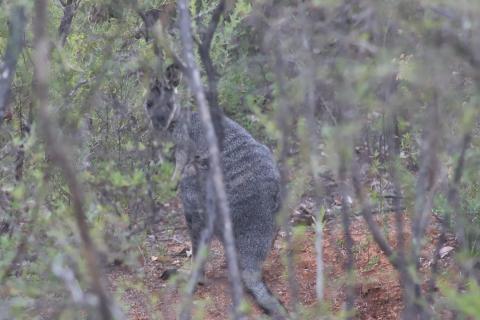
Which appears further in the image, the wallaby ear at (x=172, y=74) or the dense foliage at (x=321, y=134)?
the wallaby ear at (x=172, y=74)

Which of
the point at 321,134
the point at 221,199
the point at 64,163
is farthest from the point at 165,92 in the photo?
the point at 64,163

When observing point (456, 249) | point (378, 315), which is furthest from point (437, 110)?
point (456, 249)

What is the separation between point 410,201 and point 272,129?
0.77m

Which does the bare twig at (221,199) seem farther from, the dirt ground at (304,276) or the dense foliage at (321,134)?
the dirt ground at (304,276)

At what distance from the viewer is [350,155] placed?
8.27ft

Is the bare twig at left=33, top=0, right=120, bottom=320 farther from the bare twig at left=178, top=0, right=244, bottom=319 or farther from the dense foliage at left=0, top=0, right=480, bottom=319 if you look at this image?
the bare twig at left=178, top=0, right=244, bottom=319

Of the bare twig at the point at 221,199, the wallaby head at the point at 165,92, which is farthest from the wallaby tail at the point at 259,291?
the bare twig at the point at 221,199

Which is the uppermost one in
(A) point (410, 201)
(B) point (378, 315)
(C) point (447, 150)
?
(C) point (447, 150)

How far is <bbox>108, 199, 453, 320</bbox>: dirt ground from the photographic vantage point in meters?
5.19

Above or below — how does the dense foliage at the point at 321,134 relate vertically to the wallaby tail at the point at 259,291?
above

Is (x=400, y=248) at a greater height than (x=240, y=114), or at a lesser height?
greater

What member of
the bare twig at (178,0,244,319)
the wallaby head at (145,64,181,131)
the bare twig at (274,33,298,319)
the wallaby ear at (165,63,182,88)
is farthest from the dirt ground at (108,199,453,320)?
the bare twig at (178,0,244,319)

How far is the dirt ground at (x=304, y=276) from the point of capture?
5.19 meters

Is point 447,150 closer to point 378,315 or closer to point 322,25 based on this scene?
point 322,25
